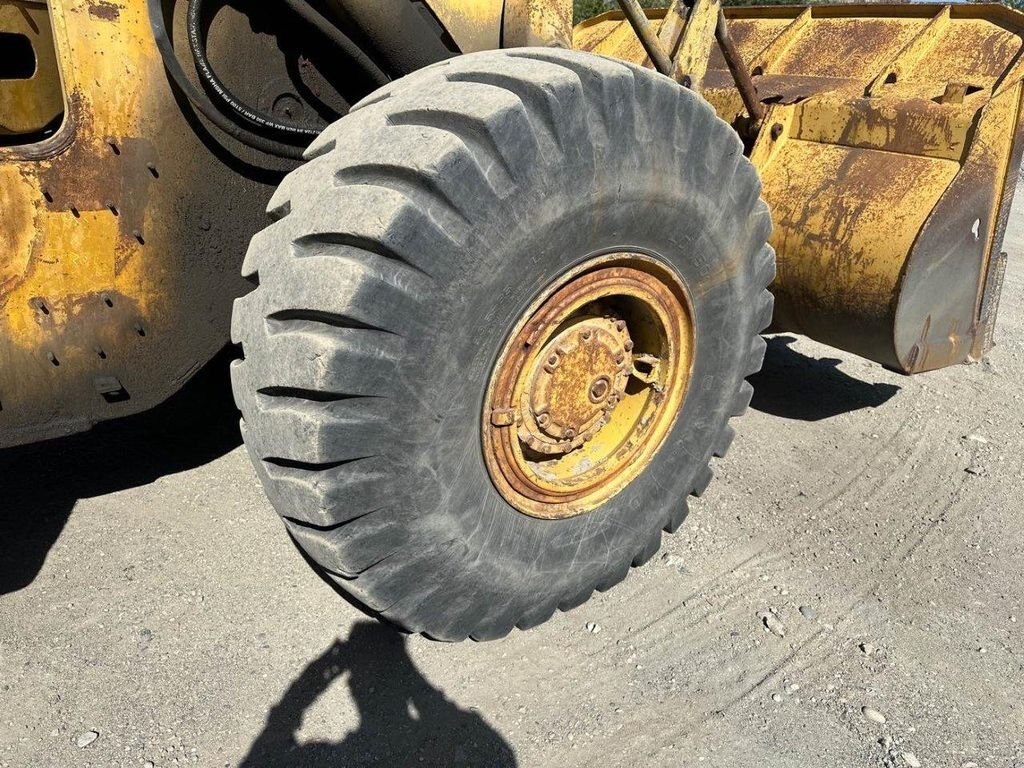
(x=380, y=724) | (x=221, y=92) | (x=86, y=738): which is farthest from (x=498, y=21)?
(x=86, y=738)

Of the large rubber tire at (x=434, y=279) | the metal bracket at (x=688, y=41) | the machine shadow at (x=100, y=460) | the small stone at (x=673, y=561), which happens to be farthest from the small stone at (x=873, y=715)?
the machine shadow at (x=100, y=460)

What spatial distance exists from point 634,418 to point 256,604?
51.4 inches

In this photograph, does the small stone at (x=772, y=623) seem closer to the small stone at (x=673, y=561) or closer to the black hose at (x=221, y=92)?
the small stone at (x=673, y=561)

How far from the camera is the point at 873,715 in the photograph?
2215 millimetres

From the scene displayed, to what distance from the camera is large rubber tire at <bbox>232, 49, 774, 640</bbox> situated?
59.1 inches

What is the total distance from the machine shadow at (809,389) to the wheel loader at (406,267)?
176 centimetres

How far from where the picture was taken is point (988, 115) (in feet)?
9.68

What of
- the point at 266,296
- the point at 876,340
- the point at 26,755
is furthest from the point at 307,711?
the point at 876,340

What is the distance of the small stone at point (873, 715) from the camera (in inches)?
86.6

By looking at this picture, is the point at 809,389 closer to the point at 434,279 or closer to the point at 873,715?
A: the point at 873,715

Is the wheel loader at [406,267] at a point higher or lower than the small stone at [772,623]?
higher

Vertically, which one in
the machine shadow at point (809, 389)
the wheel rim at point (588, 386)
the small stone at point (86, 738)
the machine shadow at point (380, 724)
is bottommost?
the machine shadow at point (809, 389)

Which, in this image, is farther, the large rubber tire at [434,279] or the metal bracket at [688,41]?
the metal bracket at [688,41]

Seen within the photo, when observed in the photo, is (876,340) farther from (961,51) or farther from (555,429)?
(555,429)
